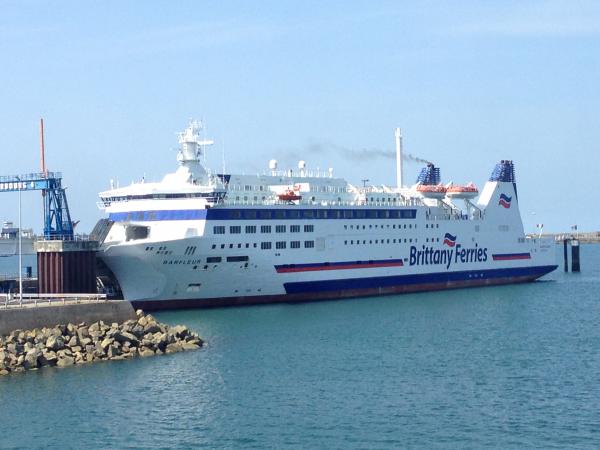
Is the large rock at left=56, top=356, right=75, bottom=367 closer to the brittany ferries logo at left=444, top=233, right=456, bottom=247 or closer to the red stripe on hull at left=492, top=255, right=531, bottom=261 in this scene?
the brittany ferries logo at left=444, top=233, right=456, bottom=247

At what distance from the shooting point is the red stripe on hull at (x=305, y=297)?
45156mm

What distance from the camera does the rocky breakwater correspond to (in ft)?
102

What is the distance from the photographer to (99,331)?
33.9 metres

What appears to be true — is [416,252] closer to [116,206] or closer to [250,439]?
[116,206]

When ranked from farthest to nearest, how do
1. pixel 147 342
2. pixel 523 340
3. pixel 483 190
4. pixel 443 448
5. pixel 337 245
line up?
pixel 483 190 < pixel 337 245 < pixel 523 340 < pixel 147 342 < pixel 443 448

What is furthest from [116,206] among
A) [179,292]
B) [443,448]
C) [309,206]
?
[443,448]

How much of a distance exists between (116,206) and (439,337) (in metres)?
18.5

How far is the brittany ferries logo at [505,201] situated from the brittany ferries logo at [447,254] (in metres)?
3.68

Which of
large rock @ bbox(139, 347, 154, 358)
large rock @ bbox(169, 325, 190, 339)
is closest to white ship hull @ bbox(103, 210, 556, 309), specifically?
large rock @ bbox(169, 325, 190, 339)

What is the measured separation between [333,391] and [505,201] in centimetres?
3847

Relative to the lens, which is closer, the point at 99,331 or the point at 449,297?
the point at 99,331

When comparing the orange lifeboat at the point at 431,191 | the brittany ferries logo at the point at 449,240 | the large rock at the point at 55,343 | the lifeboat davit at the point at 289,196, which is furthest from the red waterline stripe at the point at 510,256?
the large rock at the point at 55,343

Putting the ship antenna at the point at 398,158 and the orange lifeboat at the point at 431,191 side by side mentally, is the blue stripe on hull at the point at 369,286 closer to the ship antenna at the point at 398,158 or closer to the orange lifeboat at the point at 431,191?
the orange lifeboat at the point at 431,191

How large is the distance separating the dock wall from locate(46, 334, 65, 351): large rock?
152 cm
